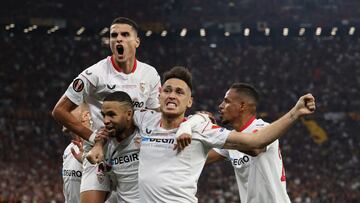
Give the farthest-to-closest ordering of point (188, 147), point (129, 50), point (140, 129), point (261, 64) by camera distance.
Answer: point (261, 64) < point (129, 50) < point (140, 129) < point (188, 147)

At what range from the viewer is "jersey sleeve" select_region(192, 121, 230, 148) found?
4.86 metres

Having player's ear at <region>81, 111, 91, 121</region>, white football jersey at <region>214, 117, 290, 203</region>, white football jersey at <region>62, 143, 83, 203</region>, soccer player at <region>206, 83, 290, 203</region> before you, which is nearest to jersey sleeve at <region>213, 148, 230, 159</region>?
soccer player at <region>206, 83, 290, 203</region>

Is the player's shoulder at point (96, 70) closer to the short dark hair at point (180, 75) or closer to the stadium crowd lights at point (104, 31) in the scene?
the short dark hair at point (180, 75)

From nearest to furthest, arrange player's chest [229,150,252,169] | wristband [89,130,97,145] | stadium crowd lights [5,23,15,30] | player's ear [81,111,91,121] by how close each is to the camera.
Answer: wristband [89,130,97,145] < player's chest [229,150,252,169] < player's ear [81,111,91,121] < stadium crowd lights [5,23,15,30]

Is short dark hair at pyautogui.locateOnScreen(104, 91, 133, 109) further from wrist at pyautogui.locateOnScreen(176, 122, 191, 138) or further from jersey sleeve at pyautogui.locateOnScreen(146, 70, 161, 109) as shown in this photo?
jersey sleeve at pyautogui.locateOnScreen(146, 70, 161, 109)

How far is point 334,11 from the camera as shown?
39.9 meters

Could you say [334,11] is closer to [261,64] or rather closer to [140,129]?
[261,64]

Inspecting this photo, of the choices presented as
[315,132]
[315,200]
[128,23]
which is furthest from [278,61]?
[128,23]

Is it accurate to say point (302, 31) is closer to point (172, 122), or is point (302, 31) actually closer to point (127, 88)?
point (127, 88)

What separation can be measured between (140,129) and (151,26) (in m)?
35.5

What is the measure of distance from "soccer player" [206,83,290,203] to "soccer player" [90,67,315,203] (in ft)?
3.02

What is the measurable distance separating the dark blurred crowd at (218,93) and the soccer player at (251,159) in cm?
1709

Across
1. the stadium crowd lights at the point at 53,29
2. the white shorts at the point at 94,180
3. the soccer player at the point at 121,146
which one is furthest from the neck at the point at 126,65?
the stadium crowd lights at the point at 53,29

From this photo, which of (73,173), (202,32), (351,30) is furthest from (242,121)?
(351,30)
